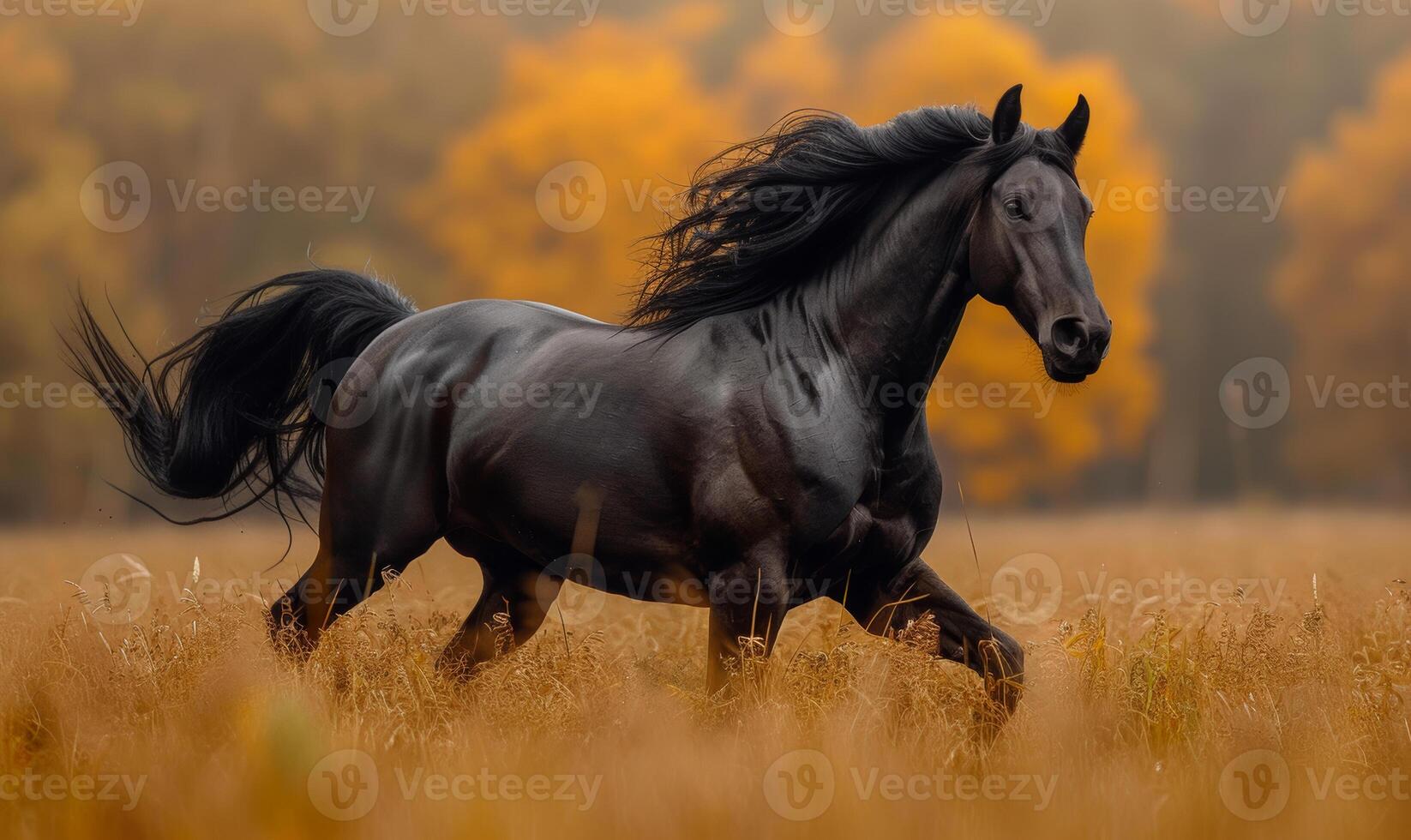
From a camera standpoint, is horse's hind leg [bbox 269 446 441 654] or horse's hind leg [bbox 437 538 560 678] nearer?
horse's hind leg [bbox 269 446 441 654]

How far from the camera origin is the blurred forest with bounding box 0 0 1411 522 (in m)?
17.7

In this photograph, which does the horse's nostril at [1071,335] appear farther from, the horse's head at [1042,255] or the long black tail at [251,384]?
the long black tail at [251,384]

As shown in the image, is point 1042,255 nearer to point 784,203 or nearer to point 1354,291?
point 784,203

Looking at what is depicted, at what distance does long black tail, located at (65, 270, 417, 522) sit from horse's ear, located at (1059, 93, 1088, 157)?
3.15m

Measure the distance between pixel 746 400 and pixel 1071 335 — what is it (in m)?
1.13

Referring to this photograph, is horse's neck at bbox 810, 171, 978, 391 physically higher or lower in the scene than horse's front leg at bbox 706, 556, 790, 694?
higher

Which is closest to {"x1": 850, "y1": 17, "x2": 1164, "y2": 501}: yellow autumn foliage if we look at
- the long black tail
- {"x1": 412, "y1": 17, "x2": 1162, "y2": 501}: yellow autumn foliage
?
{"x1": 412, "y1": 17, "x2": 1162, "y2": 501}: yellow autumn foliage

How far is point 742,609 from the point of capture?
4355mm

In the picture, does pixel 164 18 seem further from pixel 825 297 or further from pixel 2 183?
pixel 825 297

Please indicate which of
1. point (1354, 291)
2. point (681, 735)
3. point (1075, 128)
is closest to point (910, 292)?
point (1075, 128)

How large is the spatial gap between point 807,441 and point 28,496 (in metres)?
18.3

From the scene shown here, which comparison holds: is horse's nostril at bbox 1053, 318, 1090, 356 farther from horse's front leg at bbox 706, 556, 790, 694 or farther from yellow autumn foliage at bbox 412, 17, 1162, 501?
yellow autumn foliage at bbox 412, 17, 1162, 501

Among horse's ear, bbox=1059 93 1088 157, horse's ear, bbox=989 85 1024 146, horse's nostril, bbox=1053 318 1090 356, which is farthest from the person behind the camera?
horse's ear, bbox=1059 93 1088 157

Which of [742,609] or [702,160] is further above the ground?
[702,160]
